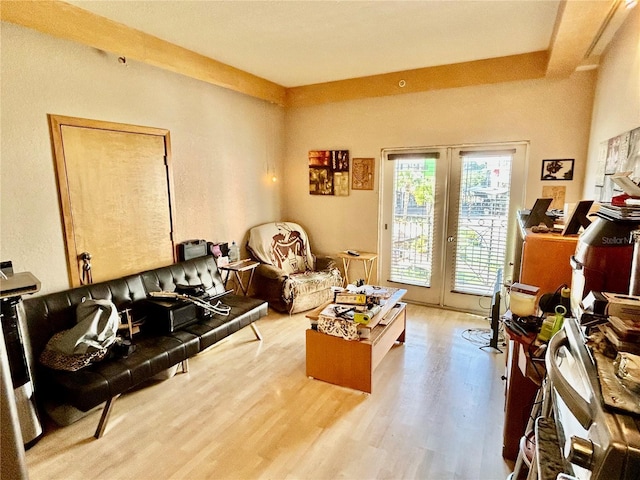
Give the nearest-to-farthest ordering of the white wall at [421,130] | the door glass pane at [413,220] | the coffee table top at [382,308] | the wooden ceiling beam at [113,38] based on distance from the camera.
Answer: the wooden ceiling beam at [113,38]
the coffee table top at [382,308]
the white wall at [421,130]
the door glass pane at [413,220]

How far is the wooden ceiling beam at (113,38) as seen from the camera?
2385 mm

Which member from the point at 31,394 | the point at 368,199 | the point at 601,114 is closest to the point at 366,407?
the point at 31,394

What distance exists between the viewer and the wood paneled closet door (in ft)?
9.14

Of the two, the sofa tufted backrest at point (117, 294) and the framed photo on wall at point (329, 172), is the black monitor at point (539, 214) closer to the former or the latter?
the framed photo on wall at point (329, 172)

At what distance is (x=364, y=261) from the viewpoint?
4.83 meters

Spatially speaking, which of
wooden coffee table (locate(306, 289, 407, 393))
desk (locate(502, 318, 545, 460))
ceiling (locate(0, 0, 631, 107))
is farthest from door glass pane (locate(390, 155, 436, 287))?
desk (locate(502, 318, 545, 460))

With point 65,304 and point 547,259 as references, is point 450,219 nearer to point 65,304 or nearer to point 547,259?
point 547,259

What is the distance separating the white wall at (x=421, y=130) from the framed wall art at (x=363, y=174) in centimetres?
8

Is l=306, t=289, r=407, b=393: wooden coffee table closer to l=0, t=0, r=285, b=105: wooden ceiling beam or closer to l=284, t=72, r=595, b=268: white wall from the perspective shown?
l=284, t=72, r=595, b=268: white wall

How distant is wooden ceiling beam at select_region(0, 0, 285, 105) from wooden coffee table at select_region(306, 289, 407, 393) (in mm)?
2667

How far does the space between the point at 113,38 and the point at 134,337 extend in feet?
7.87

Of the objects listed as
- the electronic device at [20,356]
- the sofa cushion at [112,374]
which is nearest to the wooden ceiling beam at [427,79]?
the sofa cushion at [112,374]

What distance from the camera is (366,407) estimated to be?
2.54m

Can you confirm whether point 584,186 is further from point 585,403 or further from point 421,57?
point 585,403
